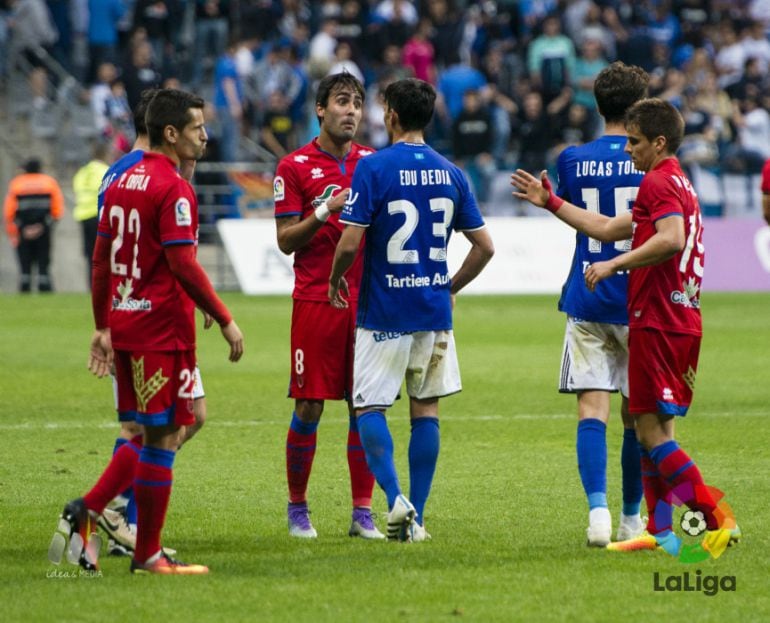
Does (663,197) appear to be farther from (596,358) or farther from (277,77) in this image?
(277,77)

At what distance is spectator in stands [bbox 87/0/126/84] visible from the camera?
25266 millimetres

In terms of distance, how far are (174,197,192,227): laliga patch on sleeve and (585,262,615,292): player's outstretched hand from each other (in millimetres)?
1735

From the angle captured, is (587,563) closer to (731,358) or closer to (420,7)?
(731,358)

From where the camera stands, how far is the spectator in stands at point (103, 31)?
25.3m

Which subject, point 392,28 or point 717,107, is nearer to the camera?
point 392,28

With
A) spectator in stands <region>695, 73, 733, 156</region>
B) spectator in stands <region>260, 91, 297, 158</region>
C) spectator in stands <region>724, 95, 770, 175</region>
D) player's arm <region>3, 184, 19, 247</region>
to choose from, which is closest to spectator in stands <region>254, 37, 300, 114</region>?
spectator in stands <region>260, 91, 297, 158</region>

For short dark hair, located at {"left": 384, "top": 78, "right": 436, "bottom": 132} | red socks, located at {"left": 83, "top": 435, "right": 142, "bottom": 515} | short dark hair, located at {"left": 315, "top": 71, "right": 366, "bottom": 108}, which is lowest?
red socks, located at {"left": 83, "top": 435, "right": 142, "bottom": 515}

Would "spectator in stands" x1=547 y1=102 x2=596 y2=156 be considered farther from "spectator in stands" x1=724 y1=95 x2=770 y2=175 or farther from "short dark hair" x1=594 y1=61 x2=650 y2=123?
"short dark hair" x1=594 y1=61 x2=650 y2=123

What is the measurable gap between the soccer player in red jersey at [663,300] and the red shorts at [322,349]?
148 centimetres

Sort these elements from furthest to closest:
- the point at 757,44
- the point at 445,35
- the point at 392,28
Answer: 1. the point at 757,44
2. the point at 445,35
3. the point at 392,28

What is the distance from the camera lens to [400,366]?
7293 millimetres

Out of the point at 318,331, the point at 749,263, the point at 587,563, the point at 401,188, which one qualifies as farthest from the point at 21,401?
the point at 749,263

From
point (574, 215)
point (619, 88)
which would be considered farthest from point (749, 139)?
point (574, 215)

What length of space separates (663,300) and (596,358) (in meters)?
0.69
